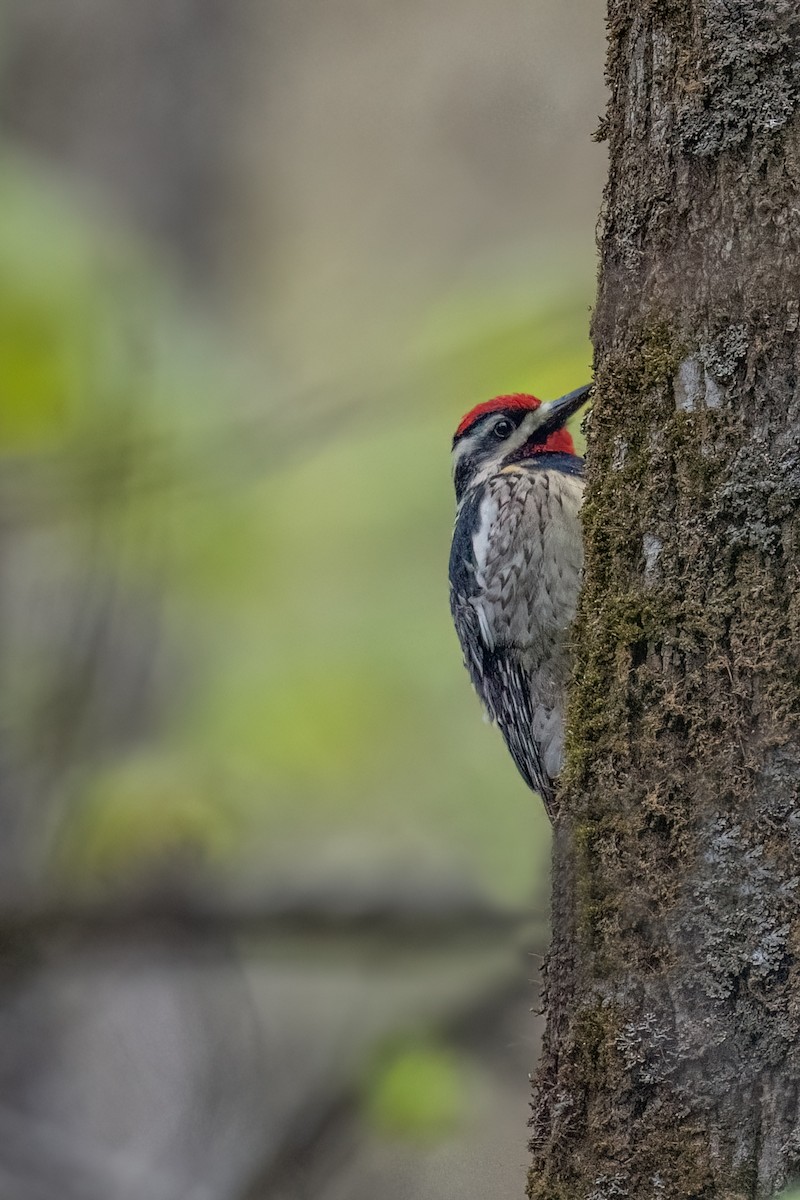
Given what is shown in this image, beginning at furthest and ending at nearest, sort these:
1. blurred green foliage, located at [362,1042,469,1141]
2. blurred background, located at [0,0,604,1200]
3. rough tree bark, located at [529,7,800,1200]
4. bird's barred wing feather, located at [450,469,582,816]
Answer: bird's barred wing feather, located at [450,469,582,816] → blurred background, located at [0,0,604,1200] → blurred green foliage, located at [362,1042,469,1141] → rough tree bark, located at [529,7,800,1200]

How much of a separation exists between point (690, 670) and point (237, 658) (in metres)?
3.35

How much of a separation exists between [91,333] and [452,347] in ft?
3.21

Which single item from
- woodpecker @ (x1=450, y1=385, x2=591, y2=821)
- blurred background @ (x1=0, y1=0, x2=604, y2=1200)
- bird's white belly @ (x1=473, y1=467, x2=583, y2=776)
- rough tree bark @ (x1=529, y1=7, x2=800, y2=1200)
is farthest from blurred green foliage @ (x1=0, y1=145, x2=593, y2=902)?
rough tree bark @ (x1=529, y1=7, x2=800, y2=1200)

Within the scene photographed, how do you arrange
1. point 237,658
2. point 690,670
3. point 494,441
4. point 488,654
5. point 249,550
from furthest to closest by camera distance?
1. point 237,658
2. point 249,550
3. point 494,441
4. point 488,654
5. point 690,670

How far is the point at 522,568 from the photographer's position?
3566 mm

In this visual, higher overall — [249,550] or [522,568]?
[249,550]

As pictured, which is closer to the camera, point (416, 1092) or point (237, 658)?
point (416, 1092)

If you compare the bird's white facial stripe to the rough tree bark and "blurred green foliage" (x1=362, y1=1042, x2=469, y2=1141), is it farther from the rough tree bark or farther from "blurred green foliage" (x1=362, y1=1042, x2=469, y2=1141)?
the rough tree bark

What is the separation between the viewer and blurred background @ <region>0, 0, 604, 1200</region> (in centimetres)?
342

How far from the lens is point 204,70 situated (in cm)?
621

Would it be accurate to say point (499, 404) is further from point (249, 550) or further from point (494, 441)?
point (249, 550)

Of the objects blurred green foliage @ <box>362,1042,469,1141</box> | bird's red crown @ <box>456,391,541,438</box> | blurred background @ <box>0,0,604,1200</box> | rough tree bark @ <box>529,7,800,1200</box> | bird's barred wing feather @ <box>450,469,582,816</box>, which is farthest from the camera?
bird's red crown @ <box>456,391,541,438</box>

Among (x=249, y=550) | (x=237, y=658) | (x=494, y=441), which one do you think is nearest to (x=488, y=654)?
(x=494, y=441)

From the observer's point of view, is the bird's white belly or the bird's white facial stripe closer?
the bird's white belly
